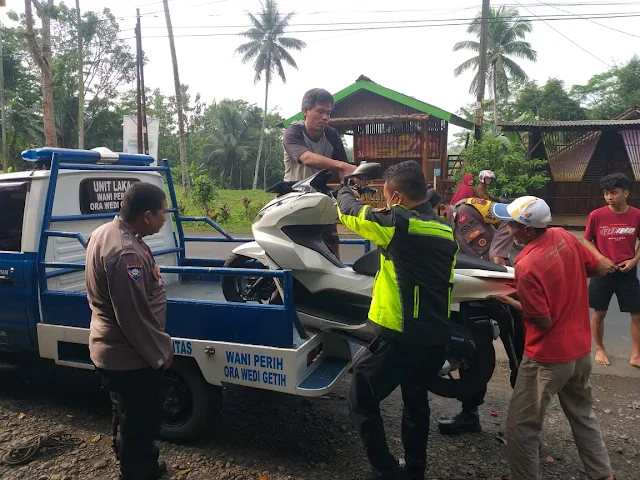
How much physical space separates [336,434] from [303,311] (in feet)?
2.84

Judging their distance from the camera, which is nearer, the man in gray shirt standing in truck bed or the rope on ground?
the rope on ground

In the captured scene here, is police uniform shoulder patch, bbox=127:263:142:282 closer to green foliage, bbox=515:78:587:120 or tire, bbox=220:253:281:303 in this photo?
tire, bbox=220:253:281:303

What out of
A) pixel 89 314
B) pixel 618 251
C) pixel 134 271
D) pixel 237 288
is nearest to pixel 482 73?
pixel 618 251

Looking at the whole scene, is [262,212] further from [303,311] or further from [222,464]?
[222,464]

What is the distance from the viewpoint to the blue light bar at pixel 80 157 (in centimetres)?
356

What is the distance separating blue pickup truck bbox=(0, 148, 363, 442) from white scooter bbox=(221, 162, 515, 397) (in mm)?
257

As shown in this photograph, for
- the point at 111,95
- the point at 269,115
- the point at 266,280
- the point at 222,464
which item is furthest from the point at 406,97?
the point at 269,115

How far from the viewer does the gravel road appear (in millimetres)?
2953

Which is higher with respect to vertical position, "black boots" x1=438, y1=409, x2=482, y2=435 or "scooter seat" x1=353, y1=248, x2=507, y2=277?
"scooter seat" x1=353, y1=248, x2=507, y2=277

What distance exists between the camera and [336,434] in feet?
11.1

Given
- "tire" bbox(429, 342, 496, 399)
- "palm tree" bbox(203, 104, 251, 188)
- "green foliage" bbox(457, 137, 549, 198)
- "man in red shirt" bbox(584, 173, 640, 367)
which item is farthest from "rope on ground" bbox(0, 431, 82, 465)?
"palm tree" bbox(203, 104, 251, 188)

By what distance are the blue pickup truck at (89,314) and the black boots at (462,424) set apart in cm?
77

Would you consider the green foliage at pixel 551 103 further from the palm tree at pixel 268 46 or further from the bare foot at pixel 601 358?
the bare foot at pixel 601 358

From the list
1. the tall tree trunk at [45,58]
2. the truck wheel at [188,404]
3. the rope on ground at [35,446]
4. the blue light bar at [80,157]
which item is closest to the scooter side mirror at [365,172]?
the truck wheel at [188,404]
